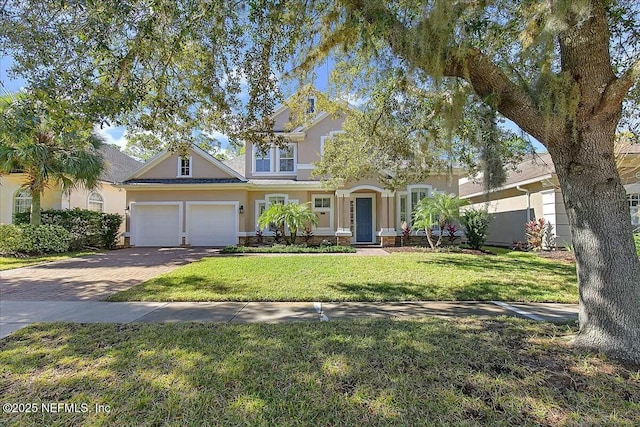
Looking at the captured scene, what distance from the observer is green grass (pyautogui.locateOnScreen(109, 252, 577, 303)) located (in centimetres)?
650

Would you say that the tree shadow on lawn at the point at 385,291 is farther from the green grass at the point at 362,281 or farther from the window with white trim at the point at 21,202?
the window with white trim at the point at 21,202

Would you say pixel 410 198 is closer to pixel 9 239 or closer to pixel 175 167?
pixel 175 167

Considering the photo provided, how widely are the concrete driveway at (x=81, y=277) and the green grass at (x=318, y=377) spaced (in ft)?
9.08

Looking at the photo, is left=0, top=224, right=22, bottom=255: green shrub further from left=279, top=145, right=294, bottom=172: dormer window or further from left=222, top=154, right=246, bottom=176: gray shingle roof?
left=279, top=145, right=294, bottom=172: dormer window

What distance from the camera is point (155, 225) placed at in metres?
17.5

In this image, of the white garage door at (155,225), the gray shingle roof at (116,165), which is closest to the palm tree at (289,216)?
the white garage door at (155,225)

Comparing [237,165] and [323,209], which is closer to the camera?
[323,209]

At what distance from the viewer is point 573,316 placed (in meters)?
5.12

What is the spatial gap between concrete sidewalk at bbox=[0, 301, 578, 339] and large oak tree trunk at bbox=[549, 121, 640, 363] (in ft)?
4.99

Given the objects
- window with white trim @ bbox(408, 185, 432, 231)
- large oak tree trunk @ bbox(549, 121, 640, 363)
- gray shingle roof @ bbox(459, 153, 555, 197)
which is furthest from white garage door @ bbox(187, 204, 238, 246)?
large oak tree trunk @ bbox(549, 121, 640, 363)

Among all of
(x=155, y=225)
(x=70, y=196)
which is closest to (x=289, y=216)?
(x=155, y=225)

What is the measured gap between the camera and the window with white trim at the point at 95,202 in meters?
19.5

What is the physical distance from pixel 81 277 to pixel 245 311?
5947 mm

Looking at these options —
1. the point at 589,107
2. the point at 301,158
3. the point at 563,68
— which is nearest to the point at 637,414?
the point at 589,107
